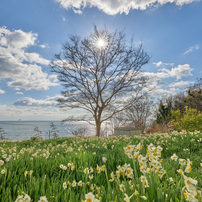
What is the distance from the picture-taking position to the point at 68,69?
16.8 metres

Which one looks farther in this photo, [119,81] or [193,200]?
[119,81]

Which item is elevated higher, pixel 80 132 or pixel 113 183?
pixel 113 183

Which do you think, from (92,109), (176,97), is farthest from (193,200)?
(176,97)

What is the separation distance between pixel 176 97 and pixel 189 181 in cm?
3345

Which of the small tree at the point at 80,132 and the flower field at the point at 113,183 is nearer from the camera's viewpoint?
the flower field at the point at 113,183

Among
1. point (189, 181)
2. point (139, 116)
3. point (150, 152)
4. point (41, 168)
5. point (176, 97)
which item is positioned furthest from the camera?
point (176, 97)

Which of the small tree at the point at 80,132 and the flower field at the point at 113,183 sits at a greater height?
the flower field at the point at 113,183

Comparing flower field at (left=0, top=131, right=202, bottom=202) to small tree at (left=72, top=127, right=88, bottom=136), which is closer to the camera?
flower field at (left=0, top=131, right=202, bottom=202)

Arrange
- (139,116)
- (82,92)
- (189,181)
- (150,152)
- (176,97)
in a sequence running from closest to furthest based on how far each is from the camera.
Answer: (189,181), (150,152), (82,92), (139,116), (176,97)

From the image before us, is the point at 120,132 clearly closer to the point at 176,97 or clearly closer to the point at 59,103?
the point at 59,103

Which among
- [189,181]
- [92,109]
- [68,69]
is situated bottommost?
[189,181]

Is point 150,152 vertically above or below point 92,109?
below

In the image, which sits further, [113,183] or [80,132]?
[80,132]

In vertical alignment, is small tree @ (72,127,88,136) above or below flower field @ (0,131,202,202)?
below
